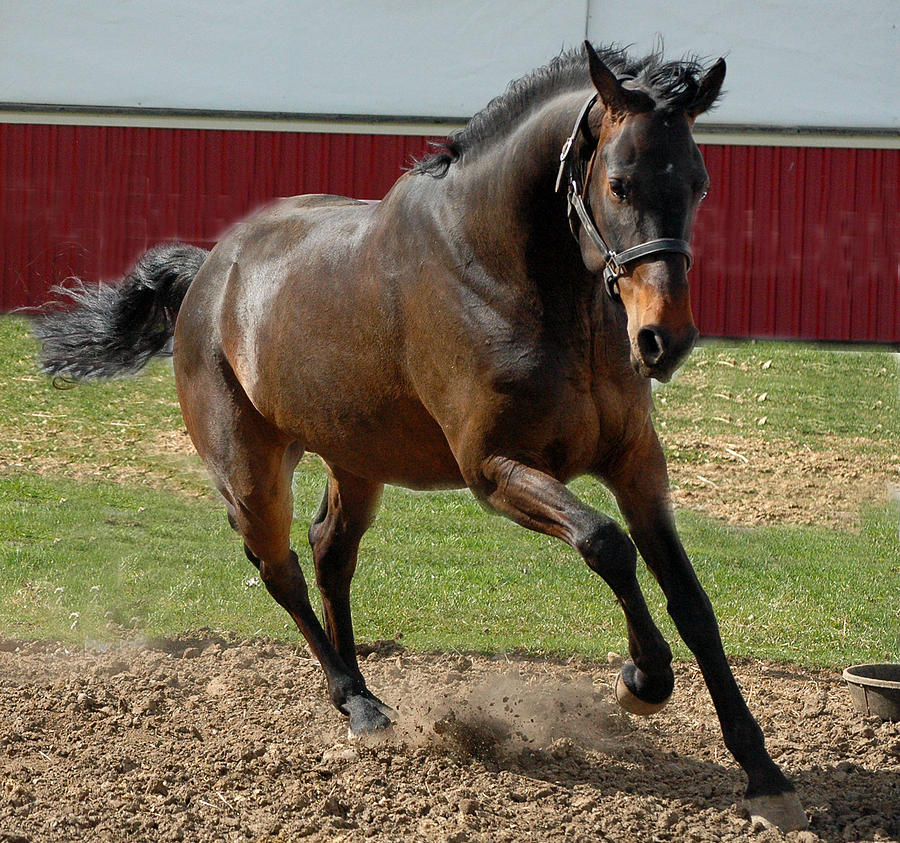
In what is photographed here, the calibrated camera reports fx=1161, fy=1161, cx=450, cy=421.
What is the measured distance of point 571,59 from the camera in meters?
3.77

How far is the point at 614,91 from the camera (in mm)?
3209

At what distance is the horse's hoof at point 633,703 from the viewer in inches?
154

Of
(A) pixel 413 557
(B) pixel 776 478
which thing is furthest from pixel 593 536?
(B) pixel 776 478

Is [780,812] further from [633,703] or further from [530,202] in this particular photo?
[530,202]

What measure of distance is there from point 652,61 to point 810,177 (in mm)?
12767

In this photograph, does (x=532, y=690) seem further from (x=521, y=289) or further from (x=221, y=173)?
(x=221, y=173)

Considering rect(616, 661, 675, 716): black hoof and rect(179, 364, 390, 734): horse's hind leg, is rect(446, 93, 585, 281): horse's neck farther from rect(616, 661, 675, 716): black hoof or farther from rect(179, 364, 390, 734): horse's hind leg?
rect(179, 364, 390, 734): horse's hind leg

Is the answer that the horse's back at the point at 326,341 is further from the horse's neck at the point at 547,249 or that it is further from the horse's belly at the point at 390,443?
the horse's neck at the point at 547,249

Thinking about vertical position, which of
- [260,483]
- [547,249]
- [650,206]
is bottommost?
[260,483]

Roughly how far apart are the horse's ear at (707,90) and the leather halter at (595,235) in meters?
0.30

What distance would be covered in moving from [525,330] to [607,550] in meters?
0.73

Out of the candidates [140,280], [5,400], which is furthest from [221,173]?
[140,280]

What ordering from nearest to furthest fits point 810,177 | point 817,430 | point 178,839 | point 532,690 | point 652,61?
1. point 652,61
2. point 178,839
3. point 532,690
4. point 817,430
5. point 810,177

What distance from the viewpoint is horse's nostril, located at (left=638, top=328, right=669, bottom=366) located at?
3.06 m
